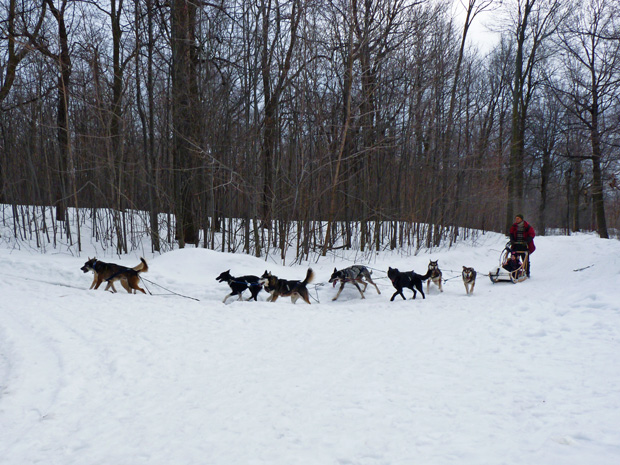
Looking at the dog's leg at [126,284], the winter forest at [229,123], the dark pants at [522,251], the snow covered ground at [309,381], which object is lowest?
the snow covered ground at [309,381]

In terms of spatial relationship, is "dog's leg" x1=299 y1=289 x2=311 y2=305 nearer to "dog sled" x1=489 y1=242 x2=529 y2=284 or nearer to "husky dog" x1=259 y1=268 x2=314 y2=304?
"husky dog" x1=259 y1=268 x2=314 y2=304

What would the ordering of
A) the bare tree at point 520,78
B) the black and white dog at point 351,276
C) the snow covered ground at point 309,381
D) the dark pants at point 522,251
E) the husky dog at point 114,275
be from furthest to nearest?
1. the bare tree at point 520,78
2. the dark pants at point 522,251
3. the black and white dog at point 351,276
4. the husky dog at point 114,275
5. the snow covered ground at point 309,381

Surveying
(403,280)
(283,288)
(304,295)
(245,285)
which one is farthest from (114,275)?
(403,280)

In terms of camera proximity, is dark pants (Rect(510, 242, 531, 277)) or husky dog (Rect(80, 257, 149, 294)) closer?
husky dog (Rect(80, 257, 149, 294))

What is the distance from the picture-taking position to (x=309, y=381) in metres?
4.10

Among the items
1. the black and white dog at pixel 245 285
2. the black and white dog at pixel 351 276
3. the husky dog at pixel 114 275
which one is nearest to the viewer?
the black and white dog at pixel 245 285

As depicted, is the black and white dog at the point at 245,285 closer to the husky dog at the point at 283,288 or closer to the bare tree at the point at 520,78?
the husky dog at the point at 283,288

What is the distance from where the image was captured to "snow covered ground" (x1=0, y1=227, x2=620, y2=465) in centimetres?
276

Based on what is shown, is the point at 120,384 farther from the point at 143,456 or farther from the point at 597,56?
the point at 597,56

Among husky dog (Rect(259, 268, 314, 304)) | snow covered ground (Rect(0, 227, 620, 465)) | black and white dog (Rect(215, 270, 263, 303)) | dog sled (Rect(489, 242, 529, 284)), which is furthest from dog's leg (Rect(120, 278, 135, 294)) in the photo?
dog sled (Rect(489, 242, 529, 284))

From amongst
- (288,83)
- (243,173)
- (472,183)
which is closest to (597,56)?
(472,183)

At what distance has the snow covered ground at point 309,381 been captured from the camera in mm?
2758

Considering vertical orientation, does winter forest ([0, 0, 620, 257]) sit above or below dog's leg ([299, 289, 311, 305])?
above

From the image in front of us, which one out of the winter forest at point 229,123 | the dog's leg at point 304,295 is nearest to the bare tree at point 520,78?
the winter forest at point 229,123
